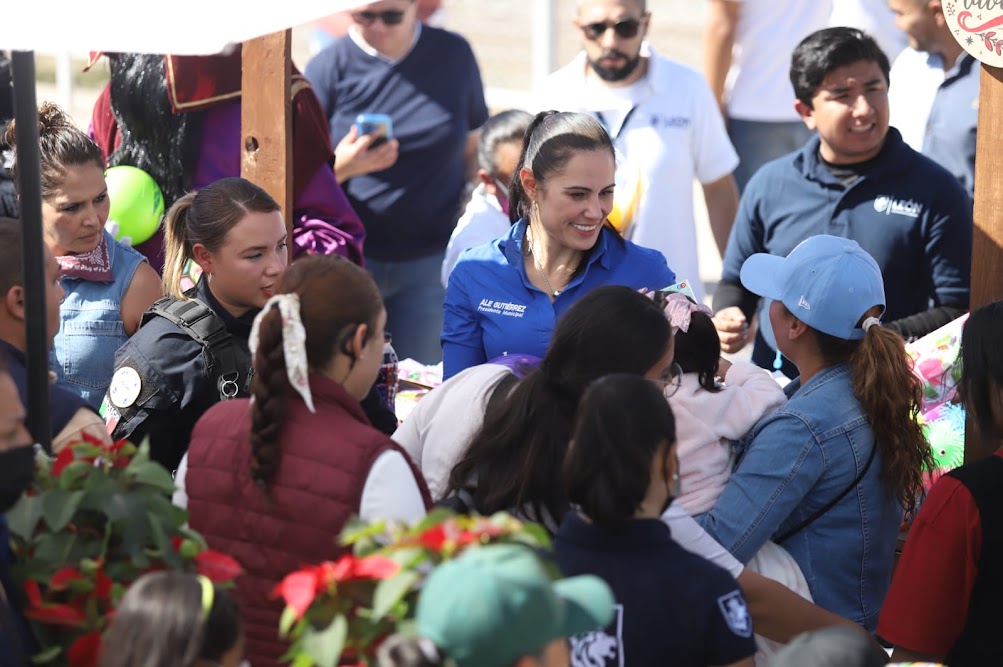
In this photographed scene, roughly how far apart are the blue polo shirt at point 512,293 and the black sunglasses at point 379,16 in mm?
2324

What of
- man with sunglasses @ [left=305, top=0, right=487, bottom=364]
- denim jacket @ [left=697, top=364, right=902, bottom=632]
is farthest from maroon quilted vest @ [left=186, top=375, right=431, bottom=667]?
man with sunglasses @ [left=305, top=0, right=487, bottom=364]

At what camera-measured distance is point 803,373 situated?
3240 millimetres

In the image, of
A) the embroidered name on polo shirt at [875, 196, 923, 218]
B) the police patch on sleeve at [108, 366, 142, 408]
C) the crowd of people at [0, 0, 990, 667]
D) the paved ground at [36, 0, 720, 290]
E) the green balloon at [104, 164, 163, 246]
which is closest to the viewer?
the crowd of people at [0, 0, 990, 667]

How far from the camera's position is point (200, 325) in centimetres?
332

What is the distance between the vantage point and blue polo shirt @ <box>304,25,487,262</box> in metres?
5.88

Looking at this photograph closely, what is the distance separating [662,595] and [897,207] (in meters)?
2.42

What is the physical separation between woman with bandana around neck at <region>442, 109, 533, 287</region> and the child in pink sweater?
209cm

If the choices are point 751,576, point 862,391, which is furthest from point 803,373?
point 751,576

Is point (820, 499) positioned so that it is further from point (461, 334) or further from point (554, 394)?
point (461, 334)

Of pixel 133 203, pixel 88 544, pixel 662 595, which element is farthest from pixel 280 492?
pixel 133 203

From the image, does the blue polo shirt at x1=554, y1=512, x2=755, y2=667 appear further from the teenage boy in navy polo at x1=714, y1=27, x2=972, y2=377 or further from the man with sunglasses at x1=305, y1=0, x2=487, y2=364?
the man with sunglasses at x1=305, y1=0, x2=487, y2=364

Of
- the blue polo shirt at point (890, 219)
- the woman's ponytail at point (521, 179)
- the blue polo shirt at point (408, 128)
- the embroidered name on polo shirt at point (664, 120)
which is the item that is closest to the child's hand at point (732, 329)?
the blue polo shirt at point (890, 219)

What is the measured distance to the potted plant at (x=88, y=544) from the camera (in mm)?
2262

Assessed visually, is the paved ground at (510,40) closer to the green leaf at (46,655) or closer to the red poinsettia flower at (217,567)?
the red poinsettia flower at (217,567)
